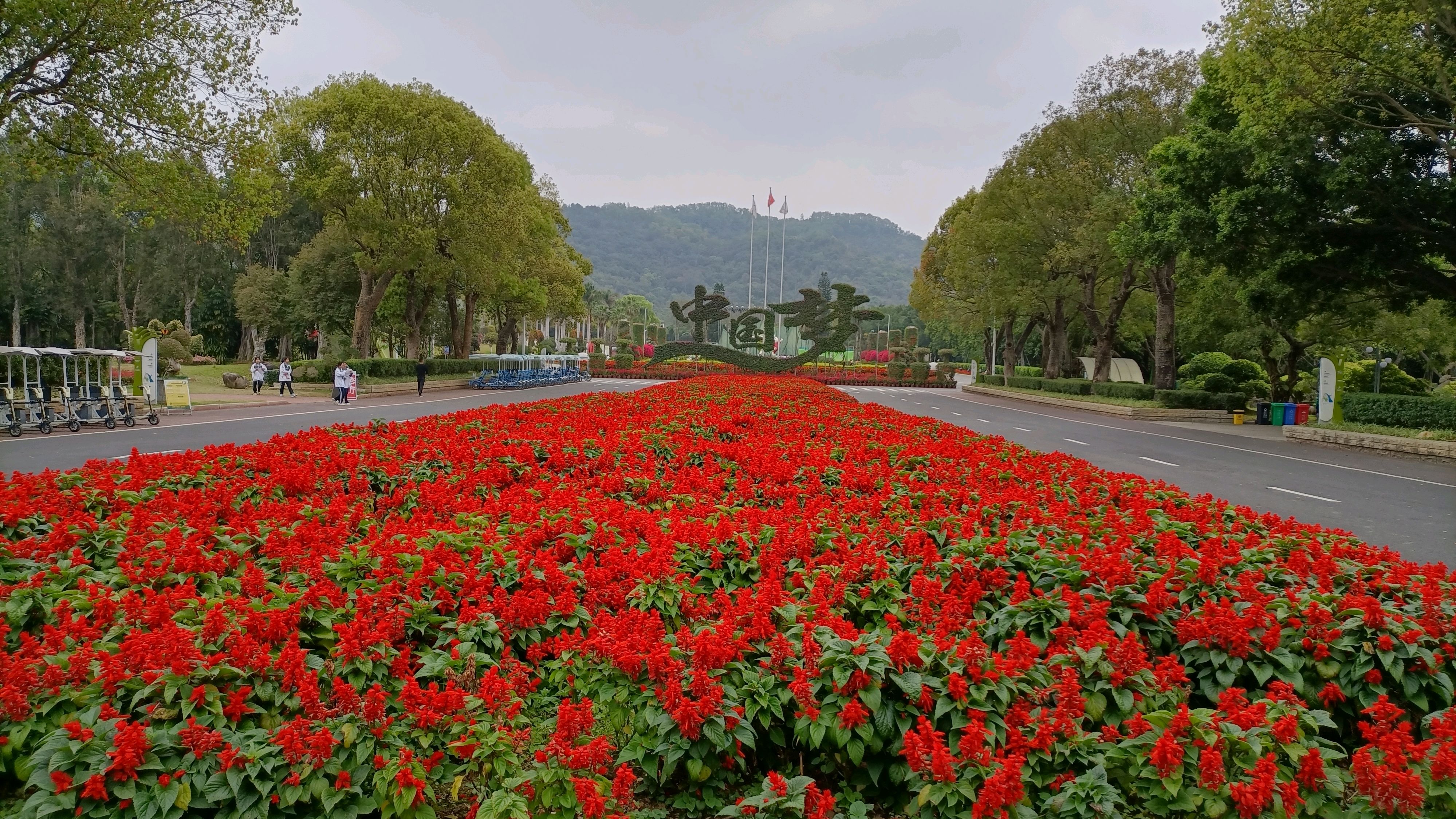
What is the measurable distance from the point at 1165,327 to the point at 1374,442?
33.8ft

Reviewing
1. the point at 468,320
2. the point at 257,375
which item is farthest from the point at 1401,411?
the point at 468,320

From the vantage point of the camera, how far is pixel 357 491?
4965 millimetres

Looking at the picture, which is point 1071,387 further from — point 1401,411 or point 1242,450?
point 1242,450

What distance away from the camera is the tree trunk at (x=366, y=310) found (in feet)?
107

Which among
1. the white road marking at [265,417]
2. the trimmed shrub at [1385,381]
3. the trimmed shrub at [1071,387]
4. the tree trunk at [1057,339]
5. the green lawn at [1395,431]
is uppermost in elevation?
the tree trunk at [1057,339]

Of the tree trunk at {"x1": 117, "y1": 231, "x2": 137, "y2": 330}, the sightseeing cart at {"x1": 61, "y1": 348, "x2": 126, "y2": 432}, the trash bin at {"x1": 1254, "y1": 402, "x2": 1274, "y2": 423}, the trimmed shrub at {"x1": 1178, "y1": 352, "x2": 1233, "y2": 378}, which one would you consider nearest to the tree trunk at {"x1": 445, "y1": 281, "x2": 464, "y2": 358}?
the tree trunk at {"x1": 117, "y1": 231, "x2": 137, "y2": 330}

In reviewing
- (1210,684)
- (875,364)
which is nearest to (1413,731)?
(1210,684)

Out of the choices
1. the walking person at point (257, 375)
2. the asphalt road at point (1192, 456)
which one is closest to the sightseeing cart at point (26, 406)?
the asphalt road at point (1192, 456)

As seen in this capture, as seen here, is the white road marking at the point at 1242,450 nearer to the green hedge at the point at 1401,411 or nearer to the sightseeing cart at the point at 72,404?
the green hedge at the point at 1401,411

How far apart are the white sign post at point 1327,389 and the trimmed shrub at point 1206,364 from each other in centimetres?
1328

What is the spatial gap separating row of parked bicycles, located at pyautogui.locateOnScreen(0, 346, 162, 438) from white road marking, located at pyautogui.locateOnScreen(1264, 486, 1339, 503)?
2012 centimetres

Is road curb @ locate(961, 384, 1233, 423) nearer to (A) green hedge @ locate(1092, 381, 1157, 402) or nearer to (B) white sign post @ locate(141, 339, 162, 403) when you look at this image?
(A) green hedge @ locate(1092, 381, 1157, 402)

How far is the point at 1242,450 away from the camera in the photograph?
1653 centimetres

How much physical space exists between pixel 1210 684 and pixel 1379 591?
1.28 meters
